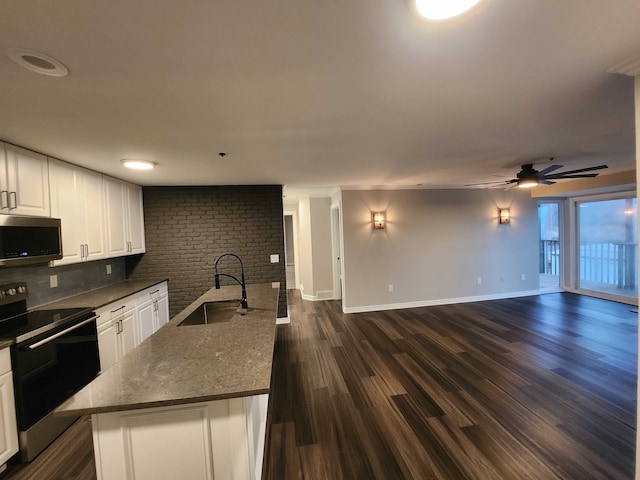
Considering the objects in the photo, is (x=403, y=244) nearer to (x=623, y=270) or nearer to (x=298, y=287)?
(x=298, y=287)

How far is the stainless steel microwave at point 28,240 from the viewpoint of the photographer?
6.53 feet

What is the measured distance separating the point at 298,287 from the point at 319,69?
6531 millimetres

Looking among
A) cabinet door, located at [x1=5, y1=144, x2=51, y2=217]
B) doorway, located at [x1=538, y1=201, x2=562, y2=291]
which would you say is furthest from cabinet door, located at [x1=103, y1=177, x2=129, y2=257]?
doorway, located at [x1=538, y1=201, x2=562, y2=291]

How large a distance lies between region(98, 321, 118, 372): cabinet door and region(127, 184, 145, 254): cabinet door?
4.22ft

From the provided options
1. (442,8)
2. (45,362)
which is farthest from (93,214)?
(442,8)

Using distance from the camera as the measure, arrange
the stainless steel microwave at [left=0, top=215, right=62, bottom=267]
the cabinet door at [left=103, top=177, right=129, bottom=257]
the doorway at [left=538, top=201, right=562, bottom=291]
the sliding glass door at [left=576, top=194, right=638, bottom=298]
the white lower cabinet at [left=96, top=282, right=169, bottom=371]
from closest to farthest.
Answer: the stainless steel microwave at [left=0, top=215, right=62, bottom=267] → the white lower cabinet at [left=96, top=282, right=169, bottom=371] → the cabinet door at [left=103, top=177, right=129, bottom=257] → the sliding glass door at [left=576, top=194, right=638, bottom=298] → the doorway at [left=538, top=201, right=562, bottom=291]

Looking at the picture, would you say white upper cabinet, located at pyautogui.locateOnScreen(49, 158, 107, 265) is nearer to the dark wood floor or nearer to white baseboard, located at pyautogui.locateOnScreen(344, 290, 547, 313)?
the dark wood floor

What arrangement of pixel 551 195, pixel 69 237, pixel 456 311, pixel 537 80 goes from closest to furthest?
pixel 537 80, pixel 69 237, pixel 456 311, pixel 551 195

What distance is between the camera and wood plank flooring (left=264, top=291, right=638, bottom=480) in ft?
5.78

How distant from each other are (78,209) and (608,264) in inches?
347

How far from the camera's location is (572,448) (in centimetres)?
184

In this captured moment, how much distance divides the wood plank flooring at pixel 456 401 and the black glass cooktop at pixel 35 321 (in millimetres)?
1866

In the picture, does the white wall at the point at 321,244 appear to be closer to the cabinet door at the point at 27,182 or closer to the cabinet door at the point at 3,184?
the cabinet door at the point at 27,182

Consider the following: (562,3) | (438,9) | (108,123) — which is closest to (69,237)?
(108,123)
